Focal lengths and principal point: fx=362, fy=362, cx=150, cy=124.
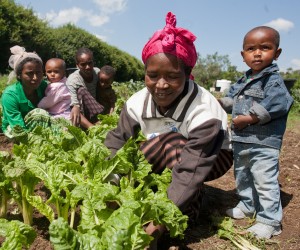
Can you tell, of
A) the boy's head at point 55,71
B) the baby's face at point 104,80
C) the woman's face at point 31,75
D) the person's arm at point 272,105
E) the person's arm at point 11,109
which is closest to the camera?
the person's arm at point 272,105

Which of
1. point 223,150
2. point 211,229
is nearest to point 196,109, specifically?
point 223,150

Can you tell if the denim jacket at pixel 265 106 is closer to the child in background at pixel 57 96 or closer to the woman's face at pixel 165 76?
the woman's face at pixel 165 76

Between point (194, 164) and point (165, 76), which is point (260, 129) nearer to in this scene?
point (194, 164)

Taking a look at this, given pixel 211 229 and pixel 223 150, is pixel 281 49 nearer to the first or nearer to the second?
pixel 223 150

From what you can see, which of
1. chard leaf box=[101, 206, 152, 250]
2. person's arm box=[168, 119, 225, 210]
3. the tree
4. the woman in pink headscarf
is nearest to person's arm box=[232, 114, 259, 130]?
the woman in pink headscarf

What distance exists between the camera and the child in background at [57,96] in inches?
156

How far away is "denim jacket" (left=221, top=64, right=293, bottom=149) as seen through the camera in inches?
102

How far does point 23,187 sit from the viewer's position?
2.48 m

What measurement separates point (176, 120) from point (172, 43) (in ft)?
1.78

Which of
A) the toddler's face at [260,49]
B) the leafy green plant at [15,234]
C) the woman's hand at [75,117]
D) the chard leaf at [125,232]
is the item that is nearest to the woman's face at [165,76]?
the toddler's face at [260,49]

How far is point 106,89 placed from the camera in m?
5.47

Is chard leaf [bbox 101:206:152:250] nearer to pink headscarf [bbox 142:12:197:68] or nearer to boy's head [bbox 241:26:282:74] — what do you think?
pink headscarf [bbox 142:12:197:68]

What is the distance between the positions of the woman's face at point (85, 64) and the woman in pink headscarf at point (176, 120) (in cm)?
258

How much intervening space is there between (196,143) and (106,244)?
0.90 metres
